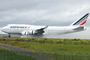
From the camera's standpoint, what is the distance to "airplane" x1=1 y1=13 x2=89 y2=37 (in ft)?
209

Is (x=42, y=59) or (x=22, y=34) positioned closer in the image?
(x=42, y=59)

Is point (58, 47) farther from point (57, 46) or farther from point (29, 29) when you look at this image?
point (29, 29)

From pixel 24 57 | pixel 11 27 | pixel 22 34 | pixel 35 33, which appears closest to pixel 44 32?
pixel 35 33

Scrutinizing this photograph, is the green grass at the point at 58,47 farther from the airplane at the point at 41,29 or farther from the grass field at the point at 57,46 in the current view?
the airplane at the point at 41,29

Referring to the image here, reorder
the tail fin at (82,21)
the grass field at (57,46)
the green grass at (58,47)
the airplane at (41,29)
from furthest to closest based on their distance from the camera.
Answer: the tail fin at (82,21)
the airplane at (41,29)
the grass field at (57,46)
the green grass at (58,47)

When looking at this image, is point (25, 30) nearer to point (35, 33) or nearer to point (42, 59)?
point (35, 33)

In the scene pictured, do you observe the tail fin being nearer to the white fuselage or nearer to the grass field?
the white fuselage

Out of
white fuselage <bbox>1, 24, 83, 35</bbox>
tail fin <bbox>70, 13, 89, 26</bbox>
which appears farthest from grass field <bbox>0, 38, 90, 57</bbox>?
tail fin <bbox>70, 13, 89, 26</bbox>

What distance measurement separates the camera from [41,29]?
64062 millimetres

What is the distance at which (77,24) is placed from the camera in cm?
6994

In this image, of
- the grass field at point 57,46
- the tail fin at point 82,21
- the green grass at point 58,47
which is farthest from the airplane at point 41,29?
the green grass at point 58,47

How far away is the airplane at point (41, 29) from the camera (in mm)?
63656

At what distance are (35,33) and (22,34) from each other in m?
5.07

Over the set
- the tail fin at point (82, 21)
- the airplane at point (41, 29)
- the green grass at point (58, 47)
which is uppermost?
the tail fin at point (82, 21)
